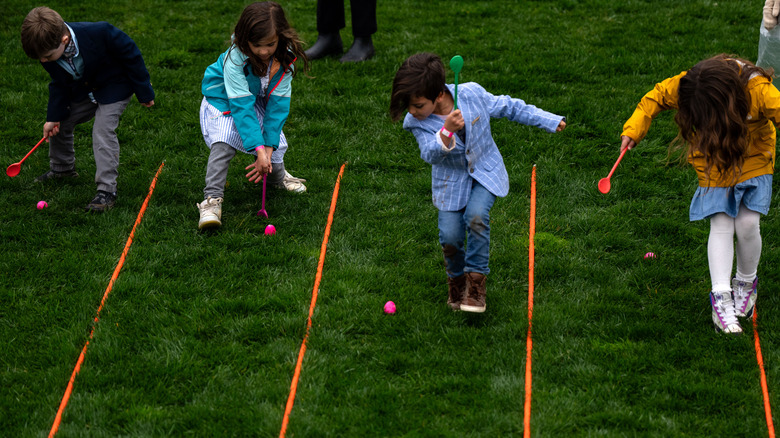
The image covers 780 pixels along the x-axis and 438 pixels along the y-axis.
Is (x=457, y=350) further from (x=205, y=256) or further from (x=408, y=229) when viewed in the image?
(x=205, y=256)

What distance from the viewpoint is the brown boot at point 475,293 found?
4.21 meters

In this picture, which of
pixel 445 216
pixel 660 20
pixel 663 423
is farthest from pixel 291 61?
pixel 660 20

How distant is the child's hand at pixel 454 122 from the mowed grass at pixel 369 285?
1075 millimetres

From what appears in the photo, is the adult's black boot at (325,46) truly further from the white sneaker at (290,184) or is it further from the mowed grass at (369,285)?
the white sneaker at (290,184)

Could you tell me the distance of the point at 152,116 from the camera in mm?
6781

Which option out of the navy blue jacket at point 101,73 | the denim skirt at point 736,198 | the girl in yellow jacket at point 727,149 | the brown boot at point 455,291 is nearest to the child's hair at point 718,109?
the girl in yellow jacket at point 727,149

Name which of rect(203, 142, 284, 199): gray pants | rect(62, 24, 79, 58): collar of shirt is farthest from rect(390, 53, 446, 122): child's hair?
rect(62, 24, 79, 58): collar of shirt

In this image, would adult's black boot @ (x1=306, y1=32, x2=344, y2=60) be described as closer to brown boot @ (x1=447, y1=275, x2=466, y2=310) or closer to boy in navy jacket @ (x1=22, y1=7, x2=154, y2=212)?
boy in navy jacket @ (x1=22, y1=7, x2=154, y2=212)

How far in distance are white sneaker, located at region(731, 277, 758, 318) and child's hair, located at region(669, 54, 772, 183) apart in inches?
24.3

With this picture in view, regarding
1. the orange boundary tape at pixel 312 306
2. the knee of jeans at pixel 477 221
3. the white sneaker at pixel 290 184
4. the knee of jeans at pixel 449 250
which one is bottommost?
the orange boundary tape at pixel 312 306

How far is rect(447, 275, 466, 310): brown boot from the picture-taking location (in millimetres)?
4387

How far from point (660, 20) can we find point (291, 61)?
4702 mm

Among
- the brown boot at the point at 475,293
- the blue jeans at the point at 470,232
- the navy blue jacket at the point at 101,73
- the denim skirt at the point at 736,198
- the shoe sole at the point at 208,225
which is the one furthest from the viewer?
the navy blue jacket at the point at 101,73

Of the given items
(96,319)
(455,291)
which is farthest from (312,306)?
(96,319)
